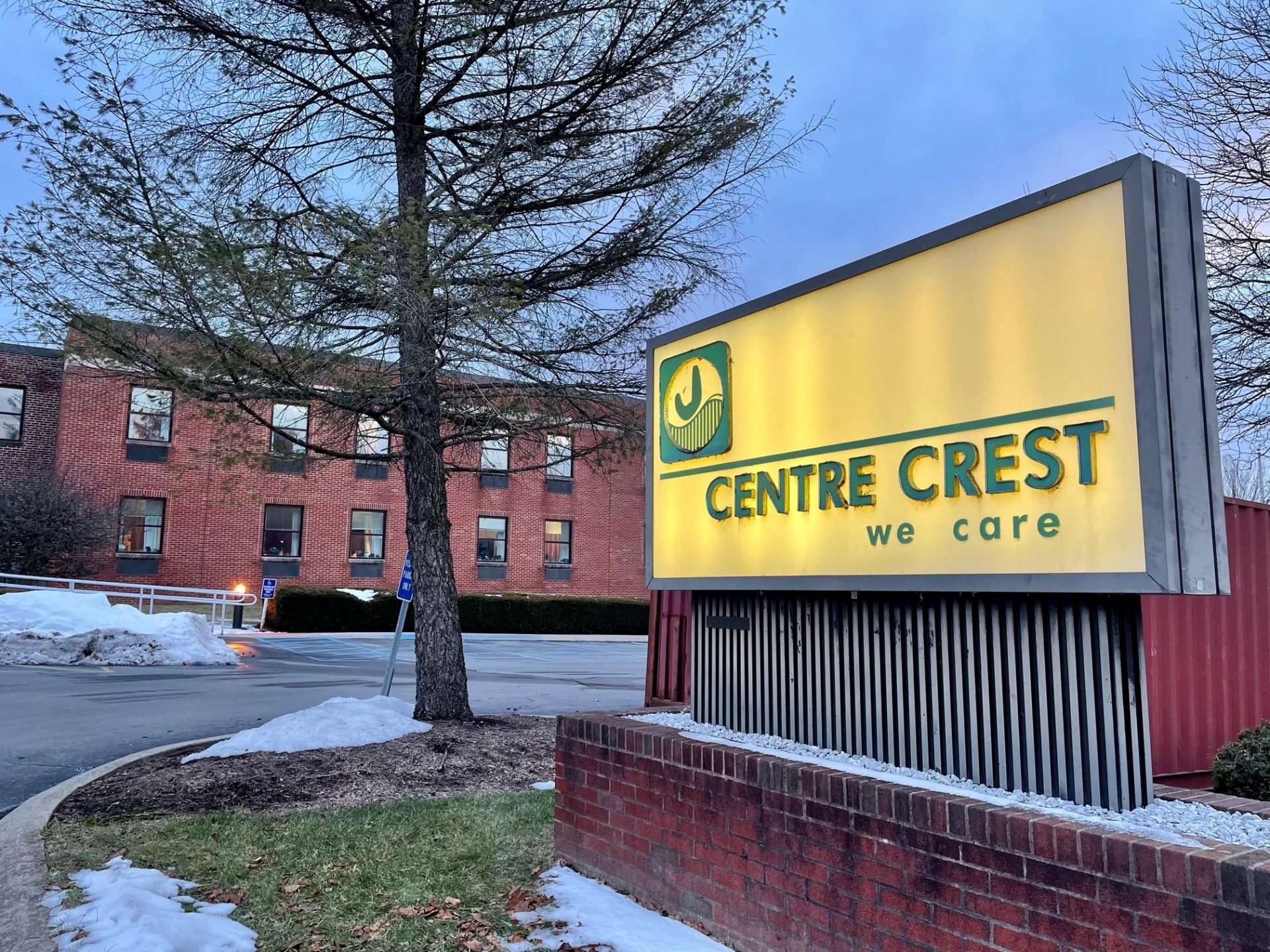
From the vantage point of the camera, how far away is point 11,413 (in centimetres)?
2633

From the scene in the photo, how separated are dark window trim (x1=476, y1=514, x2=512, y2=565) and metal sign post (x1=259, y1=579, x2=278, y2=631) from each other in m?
7.51

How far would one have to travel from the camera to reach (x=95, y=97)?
7.67 meters

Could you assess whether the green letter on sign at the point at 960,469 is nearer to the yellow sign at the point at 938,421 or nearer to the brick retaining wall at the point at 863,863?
the yellow sign at the point at 938,421

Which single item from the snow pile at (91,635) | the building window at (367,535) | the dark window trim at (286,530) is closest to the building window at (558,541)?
the building window at (367,535)

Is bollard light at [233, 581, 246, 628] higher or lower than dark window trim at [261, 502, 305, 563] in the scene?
lower

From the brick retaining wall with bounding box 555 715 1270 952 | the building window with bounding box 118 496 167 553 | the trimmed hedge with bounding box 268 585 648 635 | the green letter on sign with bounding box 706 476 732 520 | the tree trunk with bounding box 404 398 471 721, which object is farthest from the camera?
the building window with bounding box 118 496 167 553

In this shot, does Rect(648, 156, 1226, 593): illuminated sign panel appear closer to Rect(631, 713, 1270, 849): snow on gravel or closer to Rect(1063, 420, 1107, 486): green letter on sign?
Rect(1063, 420, 1107, 486): green letter on sign

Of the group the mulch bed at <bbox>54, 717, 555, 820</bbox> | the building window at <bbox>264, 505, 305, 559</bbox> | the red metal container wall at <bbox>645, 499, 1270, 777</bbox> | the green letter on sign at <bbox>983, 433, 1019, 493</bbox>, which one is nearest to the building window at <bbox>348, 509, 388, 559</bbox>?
the building window at <bbox>264, 505, 305, 559</bbox>

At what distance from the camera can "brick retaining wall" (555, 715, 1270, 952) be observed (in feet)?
8.71

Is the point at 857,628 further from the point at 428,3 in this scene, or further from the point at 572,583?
the point at 572,583

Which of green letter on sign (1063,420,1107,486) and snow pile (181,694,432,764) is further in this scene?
snow pile (181,694,432,764)

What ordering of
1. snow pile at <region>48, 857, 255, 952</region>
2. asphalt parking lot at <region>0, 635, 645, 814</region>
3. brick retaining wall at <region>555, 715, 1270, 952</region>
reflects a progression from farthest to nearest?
asphalt parking lot at <region>0, 635, 645, 814</region> < snow pile at <region>48, 857, 255, 952</region> < brick retaining wall at <region>555, 715, 1270, 952</region>

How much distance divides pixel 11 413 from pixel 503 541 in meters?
15.2

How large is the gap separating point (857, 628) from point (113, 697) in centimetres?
1143
